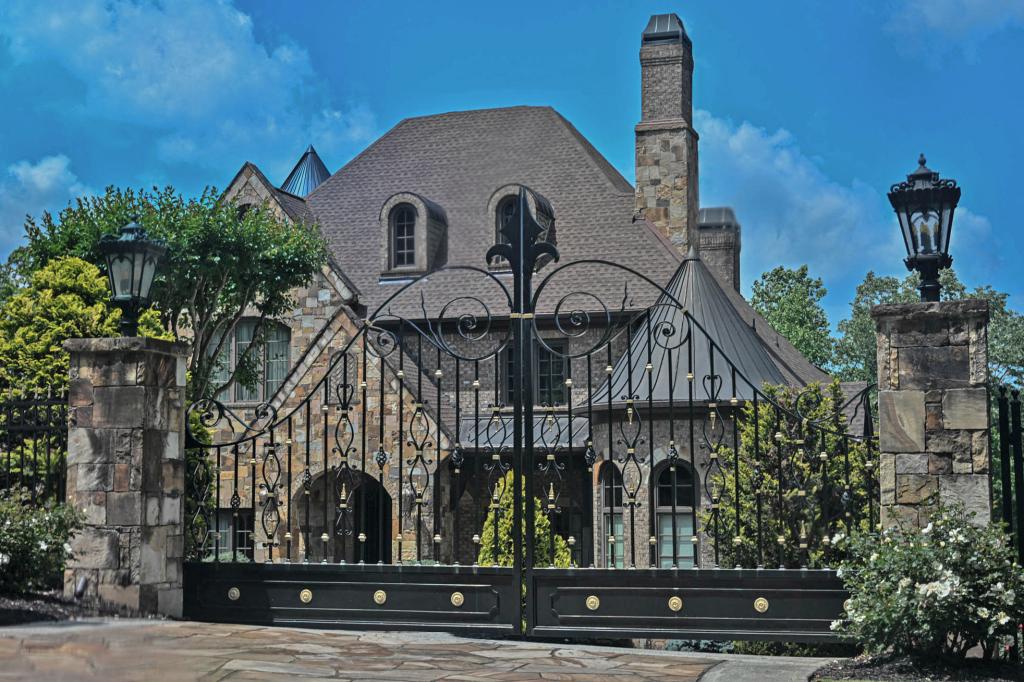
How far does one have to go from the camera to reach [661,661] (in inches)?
357

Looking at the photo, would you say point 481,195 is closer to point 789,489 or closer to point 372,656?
point 789,489

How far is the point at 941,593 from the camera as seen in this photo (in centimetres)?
820

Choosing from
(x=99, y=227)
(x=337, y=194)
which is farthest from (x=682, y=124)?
(x=99, y=227)

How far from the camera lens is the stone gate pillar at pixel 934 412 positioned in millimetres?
9133

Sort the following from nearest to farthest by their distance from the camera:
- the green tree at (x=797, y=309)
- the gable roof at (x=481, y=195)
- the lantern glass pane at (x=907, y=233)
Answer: the lantern glass pane at (x=907, y=233) < the gable roof at (x=481, y=195) < the green tree at (x=797, y=309)

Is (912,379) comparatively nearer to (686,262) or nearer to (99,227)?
(686,262)

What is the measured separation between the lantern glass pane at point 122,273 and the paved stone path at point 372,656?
287cm

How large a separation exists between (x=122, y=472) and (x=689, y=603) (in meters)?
4.88

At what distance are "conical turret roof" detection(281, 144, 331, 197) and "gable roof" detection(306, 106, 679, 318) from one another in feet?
53.9

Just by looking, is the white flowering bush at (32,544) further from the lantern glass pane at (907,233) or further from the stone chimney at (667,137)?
the stone chimney at (667,137)

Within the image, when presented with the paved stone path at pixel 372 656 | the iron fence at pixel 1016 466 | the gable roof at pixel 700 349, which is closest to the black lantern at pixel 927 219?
the iron fence at pixel 1016 466

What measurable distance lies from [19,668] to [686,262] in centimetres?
1595

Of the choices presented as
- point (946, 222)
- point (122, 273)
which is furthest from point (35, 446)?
point (946, 222)

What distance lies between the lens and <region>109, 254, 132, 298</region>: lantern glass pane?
10711 mm
